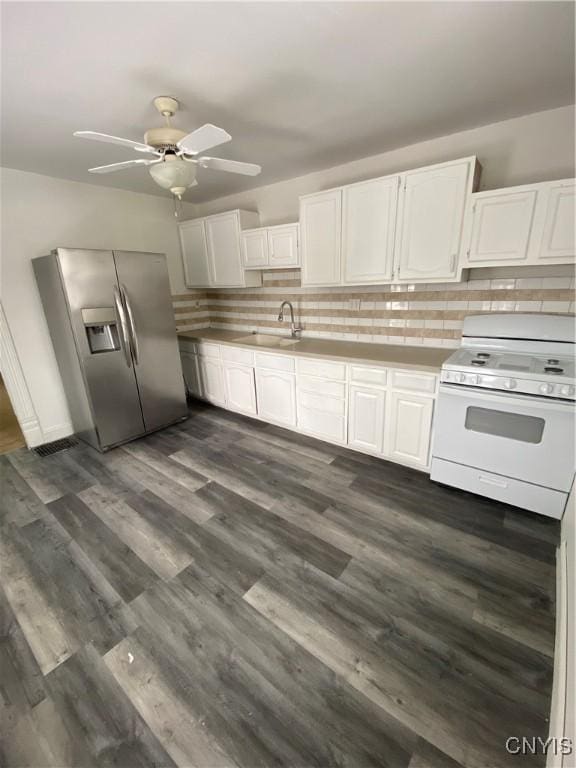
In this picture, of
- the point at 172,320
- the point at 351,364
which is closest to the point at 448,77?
the point at 351,364

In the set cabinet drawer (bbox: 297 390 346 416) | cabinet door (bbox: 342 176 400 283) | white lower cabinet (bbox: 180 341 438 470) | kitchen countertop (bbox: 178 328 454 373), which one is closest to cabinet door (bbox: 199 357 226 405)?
white lower cabinet (bbox: 180 341 438 470)

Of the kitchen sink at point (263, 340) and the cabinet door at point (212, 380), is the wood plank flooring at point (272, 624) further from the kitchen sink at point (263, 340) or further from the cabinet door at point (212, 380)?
the kitchen sink at point (263, 340)

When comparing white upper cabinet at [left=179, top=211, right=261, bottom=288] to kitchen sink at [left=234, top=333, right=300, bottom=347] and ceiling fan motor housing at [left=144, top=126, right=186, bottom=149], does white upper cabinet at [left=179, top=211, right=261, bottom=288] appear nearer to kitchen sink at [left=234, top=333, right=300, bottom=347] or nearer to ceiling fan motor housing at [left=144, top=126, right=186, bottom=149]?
kitchen sink at [left=234, top=333, right=300, bottom=347]

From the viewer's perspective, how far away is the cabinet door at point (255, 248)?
3221mm

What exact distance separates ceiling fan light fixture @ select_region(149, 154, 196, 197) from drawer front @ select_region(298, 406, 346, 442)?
2.01 metres

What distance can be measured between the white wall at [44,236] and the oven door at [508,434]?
3.61 metres

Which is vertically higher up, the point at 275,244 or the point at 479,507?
the point at 275,244

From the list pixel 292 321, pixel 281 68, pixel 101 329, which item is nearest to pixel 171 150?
pixel 281 68

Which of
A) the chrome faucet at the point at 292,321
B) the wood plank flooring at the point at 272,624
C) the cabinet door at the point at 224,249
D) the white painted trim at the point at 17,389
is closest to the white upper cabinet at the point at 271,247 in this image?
the cabinet door at the point at 224,249

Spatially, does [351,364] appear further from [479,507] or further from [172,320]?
[172,320]

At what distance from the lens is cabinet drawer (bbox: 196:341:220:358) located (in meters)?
3.64

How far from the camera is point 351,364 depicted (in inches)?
102

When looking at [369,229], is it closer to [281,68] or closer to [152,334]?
[281,68]

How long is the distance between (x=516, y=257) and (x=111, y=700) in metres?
3.05
